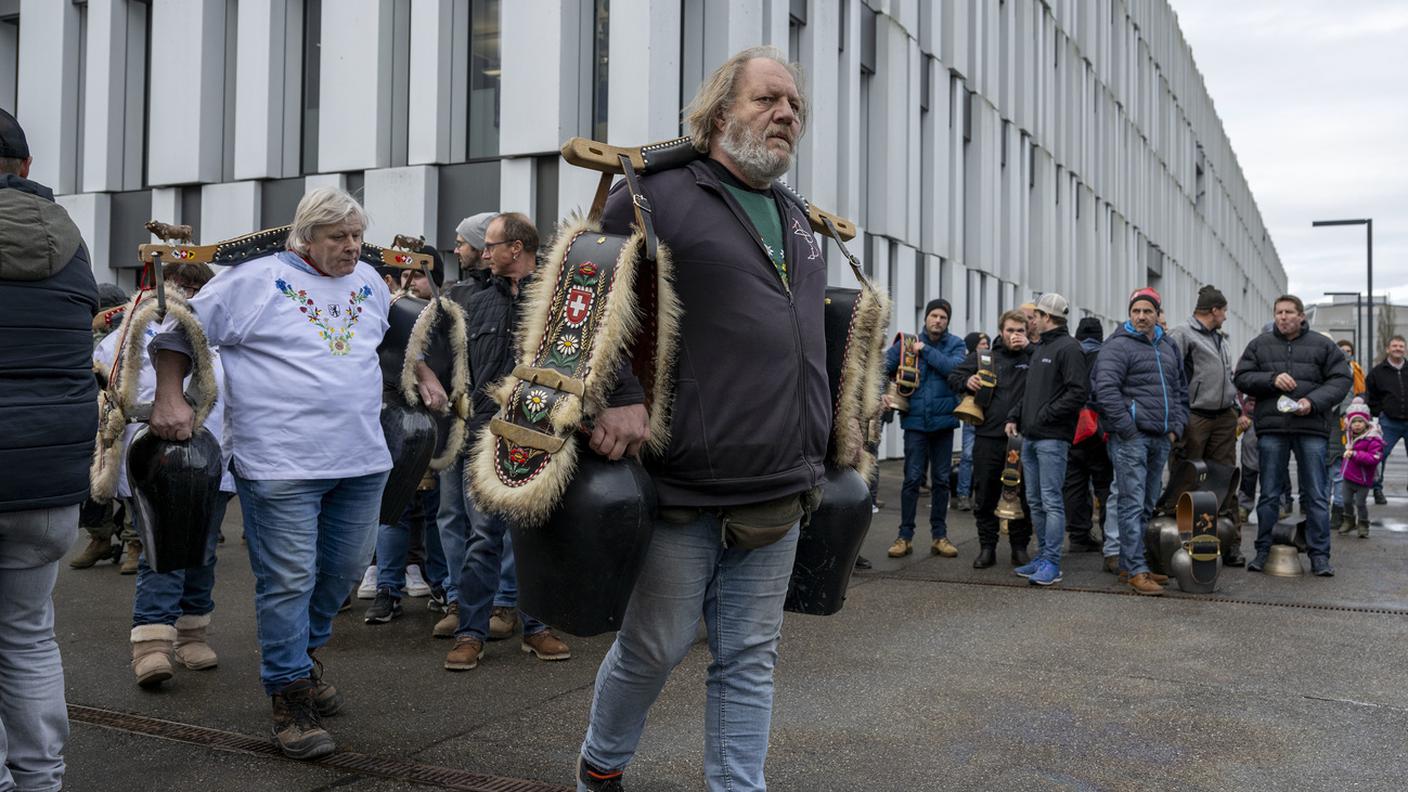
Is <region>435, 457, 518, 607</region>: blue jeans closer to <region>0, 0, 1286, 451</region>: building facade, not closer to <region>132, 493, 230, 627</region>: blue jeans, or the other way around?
<region>132, 493, 230, 627</region>: blue jeans

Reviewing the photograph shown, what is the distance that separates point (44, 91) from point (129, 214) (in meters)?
2.22

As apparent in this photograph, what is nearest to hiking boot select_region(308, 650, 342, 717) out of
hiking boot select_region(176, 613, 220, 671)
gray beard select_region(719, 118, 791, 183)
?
hiking boot select_region(176, 613, 220, 671)

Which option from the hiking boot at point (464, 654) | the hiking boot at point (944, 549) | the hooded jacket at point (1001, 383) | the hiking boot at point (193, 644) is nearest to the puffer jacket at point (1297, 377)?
the hooded jacket at point (1001, 383)

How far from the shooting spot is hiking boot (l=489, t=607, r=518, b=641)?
614 centimetres

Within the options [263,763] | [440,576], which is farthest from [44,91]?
[263,763]

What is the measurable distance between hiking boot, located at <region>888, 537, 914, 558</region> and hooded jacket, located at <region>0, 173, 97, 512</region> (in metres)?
6.70

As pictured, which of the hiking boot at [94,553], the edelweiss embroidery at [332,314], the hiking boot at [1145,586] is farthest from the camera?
the hiking boot at [94,553]

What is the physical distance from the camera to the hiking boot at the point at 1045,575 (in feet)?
26.6

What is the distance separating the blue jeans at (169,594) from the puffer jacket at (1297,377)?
6758 millimetres

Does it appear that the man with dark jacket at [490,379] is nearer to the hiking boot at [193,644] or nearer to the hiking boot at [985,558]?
the hiking boot at [193,644]

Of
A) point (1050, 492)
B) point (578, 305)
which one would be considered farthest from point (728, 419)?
point (1050, 492)

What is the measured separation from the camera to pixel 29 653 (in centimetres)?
332

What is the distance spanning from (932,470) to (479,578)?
185 inches

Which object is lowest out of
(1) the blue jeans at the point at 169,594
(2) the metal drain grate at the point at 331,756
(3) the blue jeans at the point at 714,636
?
(2) the metal drain grate at the point at 331,756
